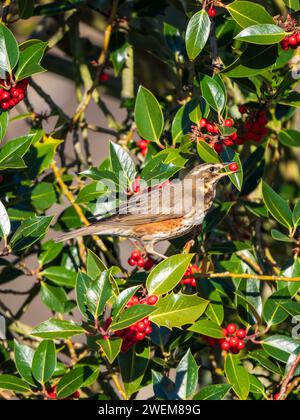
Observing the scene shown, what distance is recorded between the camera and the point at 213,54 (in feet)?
11.7

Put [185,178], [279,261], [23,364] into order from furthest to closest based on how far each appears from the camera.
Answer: [279,261] → [185,178] → [23,364]

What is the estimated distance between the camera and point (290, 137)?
414 cm

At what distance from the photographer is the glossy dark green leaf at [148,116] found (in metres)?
3.68

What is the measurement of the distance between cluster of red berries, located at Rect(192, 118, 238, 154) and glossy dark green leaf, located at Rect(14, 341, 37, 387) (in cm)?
117

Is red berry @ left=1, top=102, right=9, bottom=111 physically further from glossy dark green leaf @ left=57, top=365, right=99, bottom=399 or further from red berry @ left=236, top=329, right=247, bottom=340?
red berry @ left=236, top=329, right=247, bottom=340

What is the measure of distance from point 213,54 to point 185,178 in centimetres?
98

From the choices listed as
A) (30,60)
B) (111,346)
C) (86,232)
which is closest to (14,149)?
(30,60)

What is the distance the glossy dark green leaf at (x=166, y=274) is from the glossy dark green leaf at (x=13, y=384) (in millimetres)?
679

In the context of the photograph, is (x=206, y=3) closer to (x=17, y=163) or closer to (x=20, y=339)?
(x=17, y=163)

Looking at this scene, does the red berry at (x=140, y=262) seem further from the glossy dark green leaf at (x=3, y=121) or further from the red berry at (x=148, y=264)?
the glossy dark green leaf at (x=3, y=121)

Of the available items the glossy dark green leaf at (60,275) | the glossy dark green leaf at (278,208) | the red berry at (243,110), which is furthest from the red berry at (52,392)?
the red berry at (243,110)

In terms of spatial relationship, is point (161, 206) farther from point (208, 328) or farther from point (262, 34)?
point (262, 34)

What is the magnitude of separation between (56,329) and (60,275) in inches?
31.4
